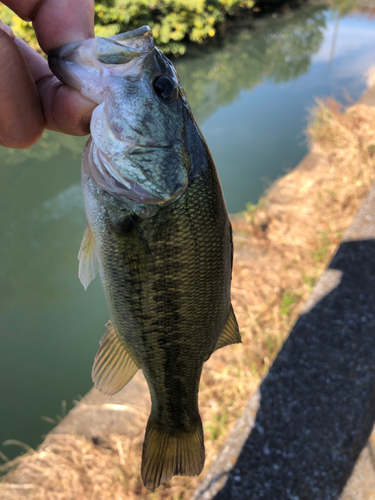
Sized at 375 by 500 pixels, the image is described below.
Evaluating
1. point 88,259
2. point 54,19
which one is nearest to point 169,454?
point 88,259

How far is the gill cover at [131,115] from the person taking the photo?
1147 mm

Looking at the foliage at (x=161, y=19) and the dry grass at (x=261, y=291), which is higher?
the foliage at (x=161, y=19)

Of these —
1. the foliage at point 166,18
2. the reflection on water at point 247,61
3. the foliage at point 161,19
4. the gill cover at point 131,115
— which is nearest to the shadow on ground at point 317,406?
the gill cover at point 131,115

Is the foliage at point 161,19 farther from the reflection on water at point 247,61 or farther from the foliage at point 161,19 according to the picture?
the reflection on water at point 247,61

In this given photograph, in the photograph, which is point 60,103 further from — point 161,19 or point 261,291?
point 161,19

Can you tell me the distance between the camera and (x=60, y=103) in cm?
127

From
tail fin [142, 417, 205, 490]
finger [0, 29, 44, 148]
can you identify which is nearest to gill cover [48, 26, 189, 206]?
finger [0, 29, 44, 148]

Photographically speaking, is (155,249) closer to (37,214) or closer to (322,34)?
(37,214)

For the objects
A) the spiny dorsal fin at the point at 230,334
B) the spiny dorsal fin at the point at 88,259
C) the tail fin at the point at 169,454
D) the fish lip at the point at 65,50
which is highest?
the fish lip at the point at 65,50

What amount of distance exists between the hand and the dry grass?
2.26 meters

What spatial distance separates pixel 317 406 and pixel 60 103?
Answer: 7.74 feet

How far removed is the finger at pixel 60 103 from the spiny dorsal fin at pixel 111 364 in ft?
2.60

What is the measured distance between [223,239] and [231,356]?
2158 millimetres

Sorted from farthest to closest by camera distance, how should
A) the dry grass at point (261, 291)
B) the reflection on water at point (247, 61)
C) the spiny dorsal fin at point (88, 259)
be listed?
the reflection on water at point (247, 61) → the dry grass at point (261, 291) → the spiny dorsal fin at point (88, 259)
